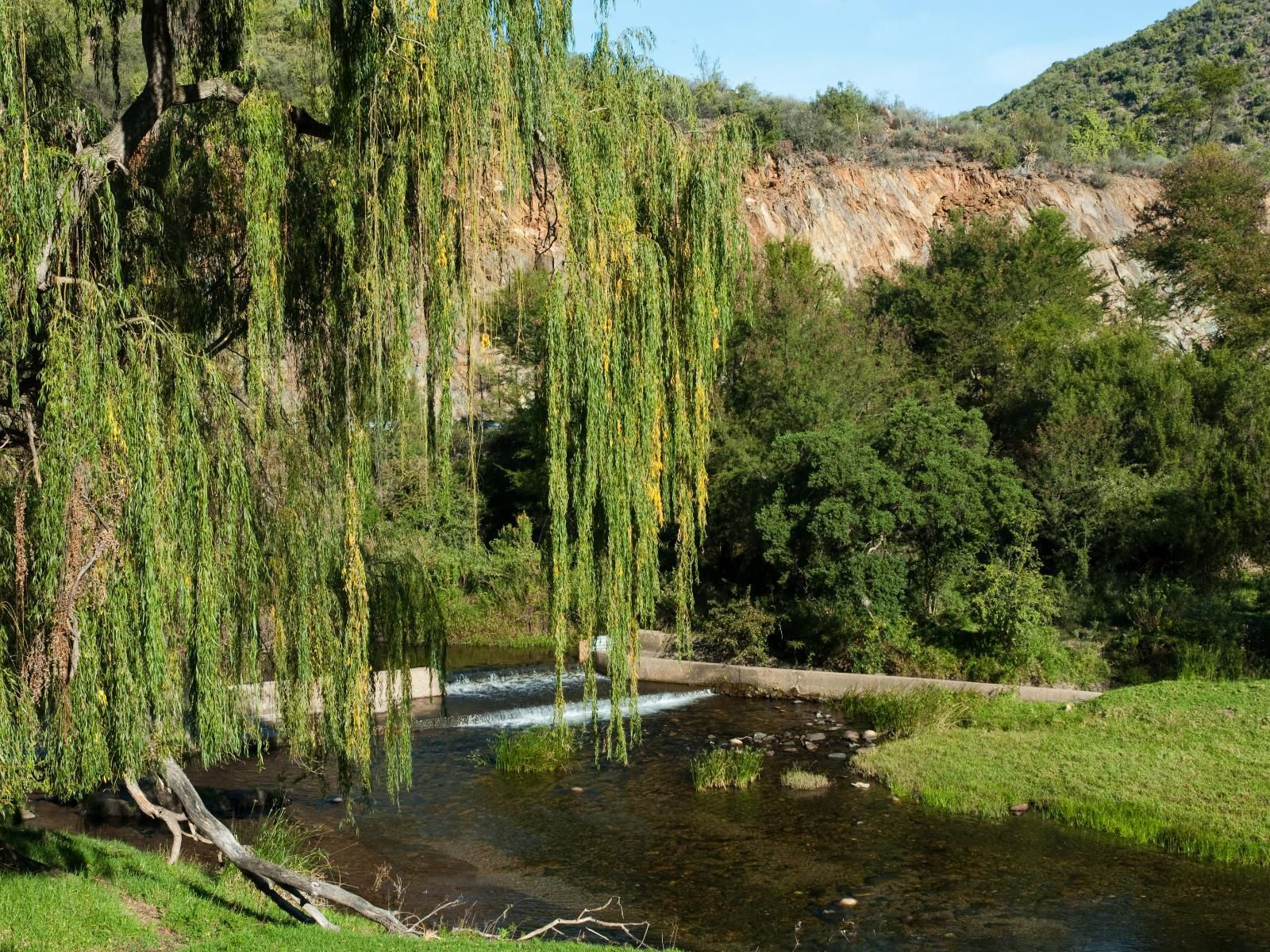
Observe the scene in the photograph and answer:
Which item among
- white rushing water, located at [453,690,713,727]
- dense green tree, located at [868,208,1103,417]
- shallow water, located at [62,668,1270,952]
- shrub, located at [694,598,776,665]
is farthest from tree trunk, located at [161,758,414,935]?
dense green tree, located at [868,208,1103,417]

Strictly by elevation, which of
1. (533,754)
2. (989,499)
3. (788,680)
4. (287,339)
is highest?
(287,339)

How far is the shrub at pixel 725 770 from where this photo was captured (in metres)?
15.2

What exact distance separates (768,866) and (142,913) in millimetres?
6334

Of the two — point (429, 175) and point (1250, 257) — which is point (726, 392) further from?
point (429, 175)

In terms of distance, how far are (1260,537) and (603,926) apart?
1724cm

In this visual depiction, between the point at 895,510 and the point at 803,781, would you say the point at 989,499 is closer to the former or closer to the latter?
the point at 895,510

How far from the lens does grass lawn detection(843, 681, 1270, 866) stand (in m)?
12.7

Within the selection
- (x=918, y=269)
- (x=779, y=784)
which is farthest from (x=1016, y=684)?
(x=918, y=269)

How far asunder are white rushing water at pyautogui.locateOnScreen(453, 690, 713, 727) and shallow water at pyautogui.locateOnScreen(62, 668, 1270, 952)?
2.21m

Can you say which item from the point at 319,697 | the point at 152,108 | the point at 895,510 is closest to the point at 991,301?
the point at 895,510

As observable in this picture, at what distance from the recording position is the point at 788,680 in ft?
71.6

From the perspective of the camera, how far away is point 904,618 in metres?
22.0

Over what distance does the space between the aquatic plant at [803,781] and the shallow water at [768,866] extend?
226mm

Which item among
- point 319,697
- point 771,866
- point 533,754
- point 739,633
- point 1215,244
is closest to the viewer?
point 319,697
